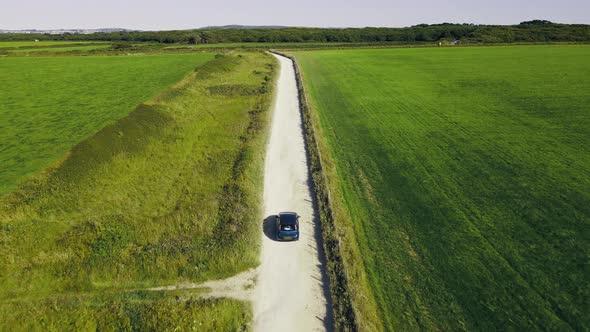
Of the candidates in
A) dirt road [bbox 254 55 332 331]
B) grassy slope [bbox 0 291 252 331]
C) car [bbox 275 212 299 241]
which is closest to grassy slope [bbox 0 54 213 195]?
grassy slope [bbox 0 291 252 331]

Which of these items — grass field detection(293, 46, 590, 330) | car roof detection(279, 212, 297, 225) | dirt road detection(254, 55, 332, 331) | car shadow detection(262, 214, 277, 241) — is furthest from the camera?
car shadow detection(262, 214, 277, 241)

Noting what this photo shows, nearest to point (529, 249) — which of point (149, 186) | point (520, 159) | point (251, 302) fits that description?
point (520, 159)

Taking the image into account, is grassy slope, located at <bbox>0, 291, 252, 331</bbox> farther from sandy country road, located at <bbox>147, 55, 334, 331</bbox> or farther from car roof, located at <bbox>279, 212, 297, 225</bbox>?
car roof, located at <bbox>279, 212, 297, 225</bbox>

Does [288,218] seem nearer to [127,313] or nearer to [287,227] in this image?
[287,227]

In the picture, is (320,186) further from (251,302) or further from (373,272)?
(251,302)

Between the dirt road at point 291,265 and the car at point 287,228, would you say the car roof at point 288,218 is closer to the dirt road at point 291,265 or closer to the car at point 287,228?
the car at point 287,228

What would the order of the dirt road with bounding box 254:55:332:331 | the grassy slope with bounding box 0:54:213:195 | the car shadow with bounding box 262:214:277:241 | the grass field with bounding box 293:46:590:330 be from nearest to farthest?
1. the dirt road with bounding box 254:55:332:331
2. the grass field with bounding box 293:46:590:330
3. the car shadow with bounding box 262:214:277:241
4. the grassy slope with bounding box 0:54:213:195

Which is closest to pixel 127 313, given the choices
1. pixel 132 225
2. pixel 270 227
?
pixel 132 225

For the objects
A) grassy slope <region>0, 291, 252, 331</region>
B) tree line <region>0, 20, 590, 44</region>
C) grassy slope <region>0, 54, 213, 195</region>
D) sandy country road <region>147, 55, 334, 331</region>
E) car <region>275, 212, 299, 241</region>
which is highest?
tree line <region>0, 20, 590, 44</region>
